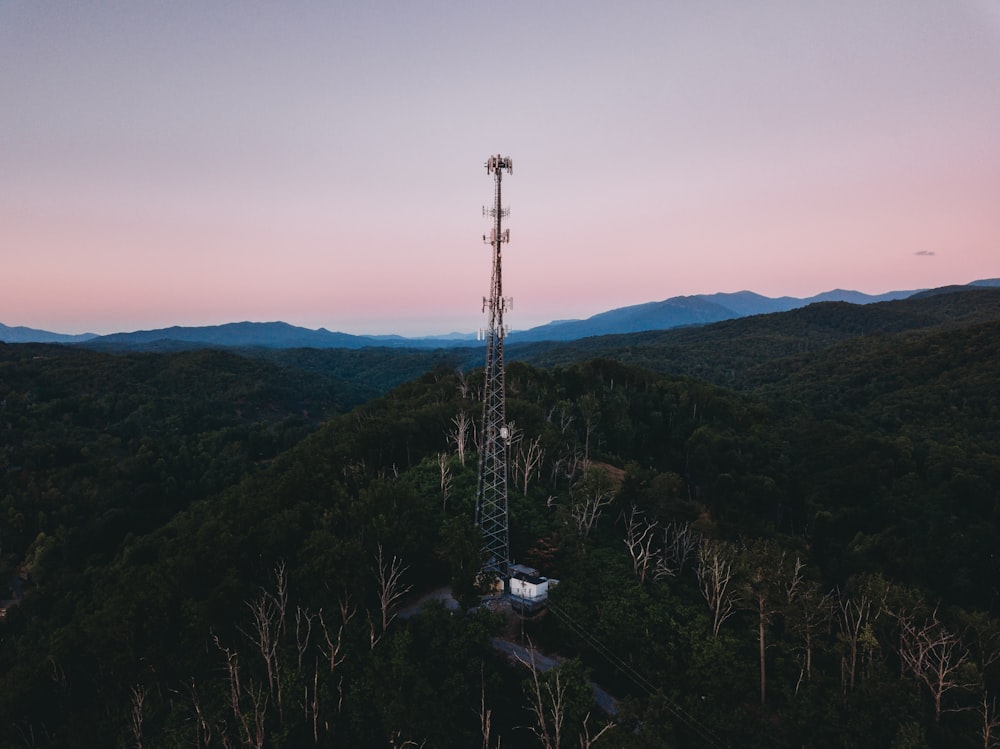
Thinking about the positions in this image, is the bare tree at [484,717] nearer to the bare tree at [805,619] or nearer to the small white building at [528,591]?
the small white building at [528,591]

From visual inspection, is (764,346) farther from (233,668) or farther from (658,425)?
(233,668)

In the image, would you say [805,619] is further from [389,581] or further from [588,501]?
[389,581]

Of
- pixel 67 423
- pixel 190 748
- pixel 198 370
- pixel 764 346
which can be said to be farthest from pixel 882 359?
pixel 198 370

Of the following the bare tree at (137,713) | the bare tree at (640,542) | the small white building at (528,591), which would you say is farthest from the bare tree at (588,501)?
the bare tree at (137,713)

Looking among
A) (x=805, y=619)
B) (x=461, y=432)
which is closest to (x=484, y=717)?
(x=805, y=619)

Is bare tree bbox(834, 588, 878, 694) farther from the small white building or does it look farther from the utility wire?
the small white building
